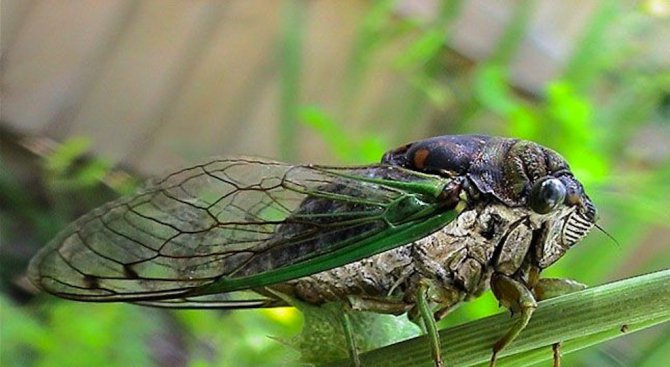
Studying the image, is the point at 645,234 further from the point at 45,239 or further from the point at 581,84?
the point at 45,239

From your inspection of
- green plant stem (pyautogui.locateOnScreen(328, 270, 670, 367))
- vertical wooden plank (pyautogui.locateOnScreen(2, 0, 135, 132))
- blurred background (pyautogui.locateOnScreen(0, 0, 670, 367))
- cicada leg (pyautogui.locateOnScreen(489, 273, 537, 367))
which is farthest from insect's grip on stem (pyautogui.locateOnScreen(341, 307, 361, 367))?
vertical wooden plank (pyautogui.locateOnScreen(2, 0, 135, 132))

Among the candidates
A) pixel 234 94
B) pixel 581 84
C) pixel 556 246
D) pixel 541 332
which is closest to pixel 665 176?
pixel 581 84

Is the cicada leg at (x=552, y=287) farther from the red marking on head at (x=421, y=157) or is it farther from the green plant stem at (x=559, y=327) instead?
the red marking on head at (x=421, y=157)

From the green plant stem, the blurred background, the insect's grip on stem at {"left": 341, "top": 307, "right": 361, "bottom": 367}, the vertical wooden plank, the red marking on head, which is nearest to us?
the green plant stem

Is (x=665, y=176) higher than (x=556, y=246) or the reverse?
higher

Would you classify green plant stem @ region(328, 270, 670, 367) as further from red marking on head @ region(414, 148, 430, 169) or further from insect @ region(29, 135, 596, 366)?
red marking on head @ region(414, 148, 430, 169)

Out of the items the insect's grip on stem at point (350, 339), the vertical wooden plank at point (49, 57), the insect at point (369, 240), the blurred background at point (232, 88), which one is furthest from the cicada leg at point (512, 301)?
the vertical wooden plank at point (49, 57)


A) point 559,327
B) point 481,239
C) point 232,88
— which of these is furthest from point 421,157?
point 232,88

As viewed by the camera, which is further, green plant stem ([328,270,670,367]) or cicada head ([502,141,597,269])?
cicada head ([502,141,597,269])

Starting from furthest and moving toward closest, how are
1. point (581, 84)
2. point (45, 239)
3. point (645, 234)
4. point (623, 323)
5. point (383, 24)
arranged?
point (645, 234)
point (45, 239)
point (383, 24)
point (581, 84)
point (623, 323)

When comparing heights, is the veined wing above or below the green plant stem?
above
